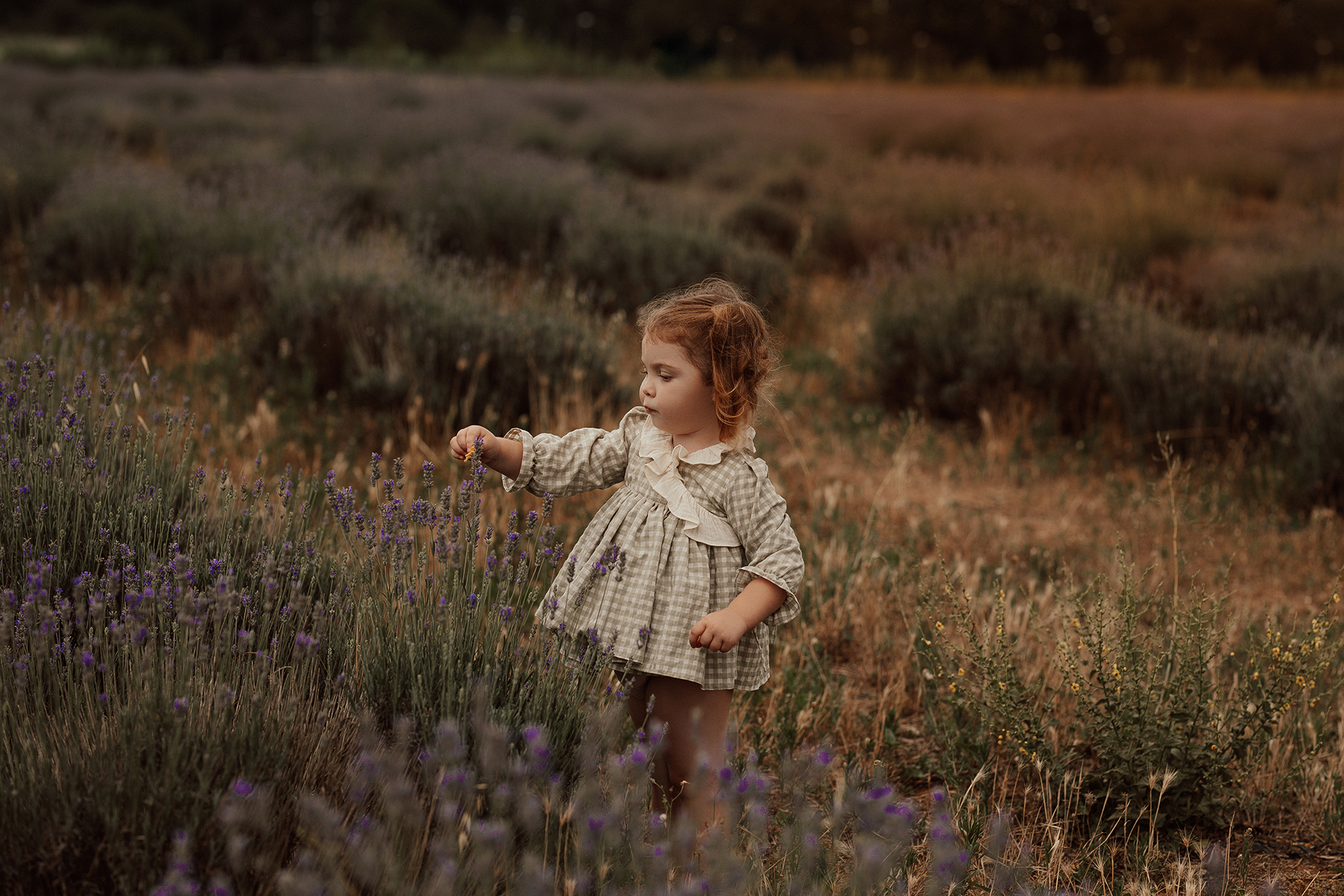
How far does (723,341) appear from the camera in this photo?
218cm

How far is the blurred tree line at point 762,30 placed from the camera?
21109mm

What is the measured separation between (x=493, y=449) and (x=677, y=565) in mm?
476

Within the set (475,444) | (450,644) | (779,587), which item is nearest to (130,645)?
(450,644)

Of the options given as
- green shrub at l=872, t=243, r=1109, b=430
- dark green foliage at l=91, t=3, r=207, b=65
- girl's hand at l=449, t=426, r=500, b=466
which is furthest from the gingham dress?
dark green foliage at l=91, t=3, r=207, b=65

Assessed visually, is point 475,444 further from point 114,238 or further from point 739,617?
point 114,238

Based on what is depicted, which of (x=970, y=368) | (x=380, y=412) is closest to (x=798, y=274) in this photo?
(x=970, y=368)

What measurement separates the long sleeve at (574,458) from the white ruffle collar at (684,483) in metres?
0.11

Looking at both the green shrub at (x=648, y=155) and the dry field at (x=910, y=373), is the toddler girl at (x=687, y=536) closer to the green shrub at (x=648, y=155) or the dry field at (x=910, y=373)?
the dry field at (x=910, y=373)

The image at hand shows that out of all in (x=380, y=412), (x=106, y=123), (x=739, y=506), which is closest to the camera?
(x=739, y=506)

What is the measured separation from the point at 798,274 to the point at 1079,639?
6052 mm

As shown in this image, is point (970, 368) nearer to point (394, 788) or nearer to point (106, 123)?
point (394, 788)

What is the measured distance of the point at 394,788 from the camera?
1.23m

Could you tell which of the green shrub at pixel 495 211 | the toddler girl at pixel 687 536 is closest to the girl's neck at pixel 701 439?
the toddler girl at pixel 687 536

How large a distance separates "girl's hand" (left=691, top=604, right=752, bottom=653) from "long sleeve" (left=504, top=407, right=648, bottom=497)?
531 mm
